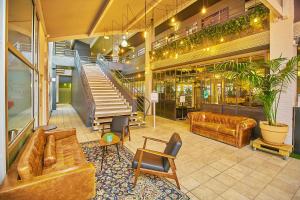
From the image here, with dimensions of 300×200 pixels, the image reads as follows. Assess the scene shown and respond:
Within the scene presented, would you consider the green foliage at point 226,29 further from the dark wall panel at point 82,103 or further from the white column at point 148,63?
the dark wall panel at point 82,103

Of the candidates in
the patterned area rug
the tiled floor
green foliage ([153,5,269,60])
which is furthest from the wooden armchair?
green foliage ([153,5,269,60])

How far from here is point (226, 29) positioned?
554 cm

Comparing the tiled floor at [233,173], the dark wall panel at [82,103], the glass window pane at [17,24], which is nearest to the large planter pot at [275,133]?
the tiled floor at [233,173]

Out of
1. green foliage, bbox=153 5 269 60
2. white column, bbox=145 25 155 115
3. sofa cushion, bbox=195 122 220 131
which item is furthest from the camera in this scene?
white column, bbox=145 25 155 115

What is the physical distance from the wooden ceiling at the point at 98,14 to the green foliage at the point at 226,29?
1852mm

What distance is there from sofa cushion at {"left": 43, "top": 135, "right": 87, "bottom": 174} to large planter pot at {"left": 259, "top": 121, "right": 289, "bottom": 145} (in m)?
4.30

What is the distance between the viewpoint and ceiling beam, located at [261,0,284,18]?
3.83m

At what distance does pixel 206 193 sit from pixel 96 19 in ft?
24.8

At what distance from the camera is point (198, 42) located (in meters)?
6.68

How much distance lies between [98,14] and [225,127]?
21.6ft

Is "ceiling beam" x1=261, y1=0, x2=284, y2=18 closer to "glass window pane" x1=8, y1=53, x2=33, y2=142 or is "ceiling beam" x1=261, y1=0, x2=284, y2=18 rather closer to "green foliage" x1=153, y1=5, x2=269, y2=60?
"green foliage" x1=153, y1=5, x2=269, y2=60

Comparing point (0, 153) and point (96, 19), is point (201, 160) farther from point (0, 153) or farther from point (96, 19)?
point (96, 19)

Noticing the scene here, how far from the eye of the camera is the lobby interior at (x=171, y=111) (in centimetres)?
213

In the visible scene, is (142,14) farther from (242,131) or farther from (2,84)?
(2,84)
